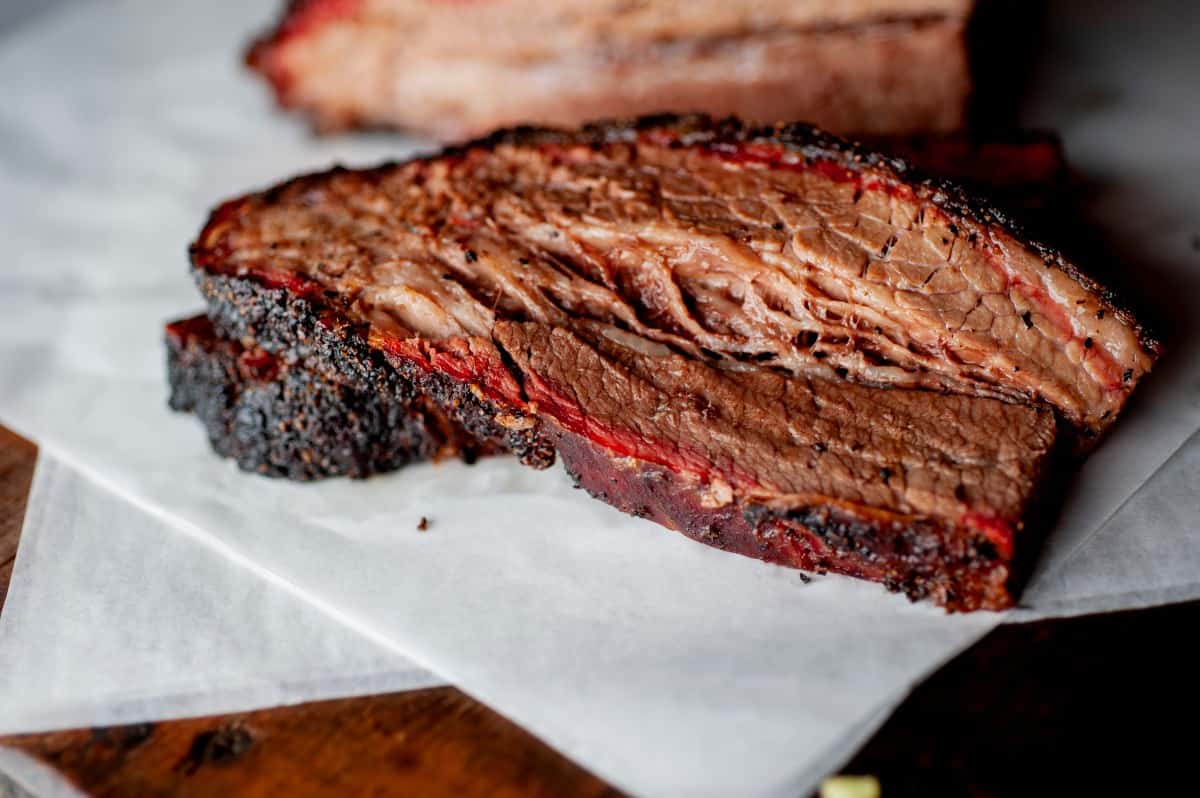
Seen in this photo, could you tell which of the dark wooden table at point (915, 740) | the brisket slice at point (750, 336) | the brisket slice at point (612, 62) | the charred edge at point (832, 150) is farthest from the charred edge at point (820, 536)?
the brisket slice at point (612, 62)

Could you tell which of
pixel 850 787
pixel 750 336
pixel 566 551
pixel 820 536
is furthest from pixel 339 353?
pixel 850 787

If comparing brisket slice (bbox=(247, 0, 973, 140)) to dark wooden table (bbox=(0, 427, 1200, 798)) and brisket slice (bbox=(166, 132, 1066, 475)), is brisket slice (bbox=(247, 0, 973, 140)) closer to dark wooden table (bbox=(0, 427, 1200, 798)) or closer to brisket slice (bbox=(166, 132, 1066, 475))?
brisket slice (bbox=(166, 132, 1066, 475))

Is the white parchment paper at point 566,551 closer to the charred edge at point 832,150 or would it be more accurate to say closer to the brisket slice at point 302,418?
the brisket slice at point 302,418

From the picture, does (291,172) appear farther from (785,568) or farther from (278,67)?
(785,568)

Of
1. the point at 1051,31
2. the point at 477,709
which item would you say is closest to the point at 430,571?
the point at 477,709

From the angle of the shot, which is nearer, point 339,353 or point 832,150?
point 339,353

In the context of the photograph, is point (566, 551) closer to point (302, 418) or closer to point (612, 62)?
point (302, 418)
